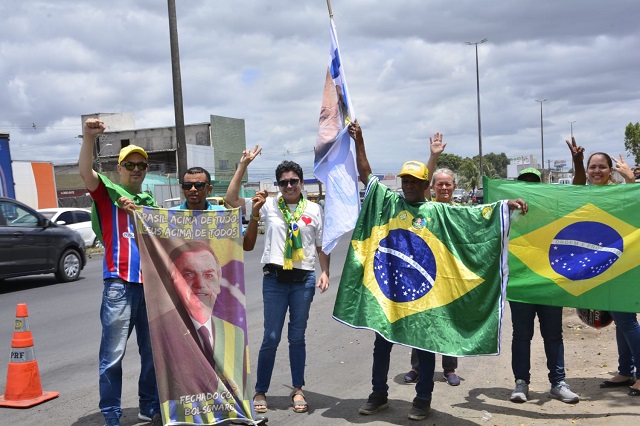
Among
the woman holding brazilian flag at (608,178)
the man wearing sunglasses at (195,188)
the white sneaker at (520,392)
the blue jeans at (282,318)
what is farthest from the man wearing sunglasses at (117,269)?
the woman holding brazilian flag at (608,178)

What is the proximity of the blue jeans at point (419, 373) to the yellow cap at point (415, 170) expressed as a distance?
132 cm

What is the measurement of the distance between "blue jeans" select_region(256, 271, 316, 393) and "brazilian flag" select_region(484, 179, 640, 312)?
5.95ft

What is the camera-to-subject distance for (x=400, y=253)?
17.4 ft

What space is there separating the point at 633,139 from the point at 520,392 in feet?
150

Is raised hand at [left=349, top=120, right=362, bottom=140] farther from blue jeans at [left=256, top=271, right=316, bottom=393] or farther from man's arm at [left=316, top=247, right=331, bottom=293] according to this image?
blue jeans at [left=256, top=271, right=316, bottom=393]

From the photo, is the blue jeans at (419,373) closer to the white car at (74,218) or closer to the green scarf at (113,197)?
the green scarf at (113,197)

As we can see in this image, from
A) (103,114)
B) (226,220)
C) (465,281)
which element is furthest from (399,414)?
(103,114)

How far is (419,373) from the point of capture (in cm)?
536

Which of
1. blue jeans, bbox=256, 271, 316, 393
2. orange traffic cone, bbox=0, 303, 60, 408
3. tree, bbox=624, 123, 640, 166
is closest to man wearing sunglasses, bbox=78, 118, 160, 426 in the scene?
blue jeans, bbox=256, 271, 316, 393

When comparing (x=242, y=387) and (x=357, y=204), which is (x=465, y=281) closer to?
(x=357, y=204)

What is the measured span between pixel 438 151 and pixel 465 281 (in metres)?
1.32

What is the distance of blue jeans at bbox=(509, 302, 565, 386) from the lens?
5695mm

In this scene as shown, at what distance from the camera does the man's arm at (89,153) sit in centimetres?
468

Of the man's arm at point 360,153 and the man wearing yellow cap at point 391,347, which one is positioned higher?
the man's arm at point 360,153
